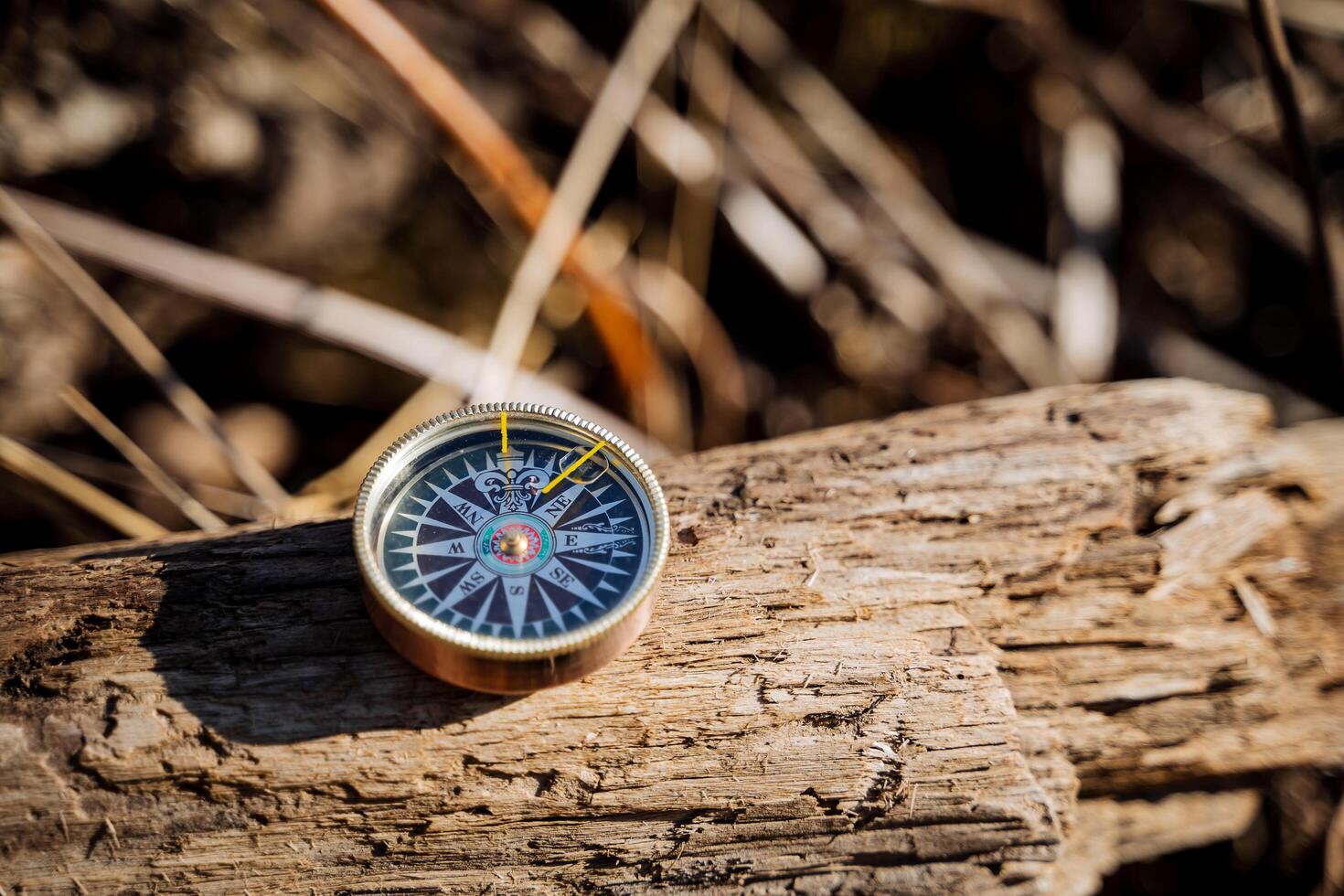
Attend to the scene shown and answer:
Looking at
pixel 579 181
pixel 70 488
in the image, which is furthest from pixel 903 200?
pixel 70 488

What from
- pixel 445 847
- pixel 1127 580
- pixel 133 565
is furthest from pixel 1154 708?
pixel 133 565

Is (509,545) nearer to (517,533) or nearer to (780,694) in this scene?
(517,533)

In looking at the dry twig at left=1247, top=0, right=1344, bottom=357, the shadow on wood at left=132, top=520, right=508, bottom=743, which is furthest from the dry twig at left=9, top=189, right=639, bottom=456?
the dry twig at left=1247, top=0, right=1344, bottom=357

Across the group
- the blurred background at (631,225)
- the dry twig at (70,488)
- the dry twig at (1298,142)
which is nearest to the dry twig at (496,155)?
the blurred background at (631,225)

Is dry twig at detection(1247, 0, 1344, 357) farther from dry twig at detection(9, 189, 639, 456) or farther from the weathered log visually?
dry twig at detection(9, 189, 639, 456)

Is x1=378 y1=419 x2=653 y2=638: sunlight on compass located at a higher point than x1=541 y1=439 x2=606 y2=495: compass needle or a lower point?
lower

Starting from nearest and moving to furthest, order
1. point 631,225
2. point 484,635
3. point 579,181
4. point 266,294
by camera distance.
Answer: point 484,635 < point 266,294 < point 579,181 < point 631,225

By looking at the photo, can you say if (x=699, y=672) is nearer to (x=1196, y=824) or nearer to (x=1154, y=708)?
(x=1154, y=708)
